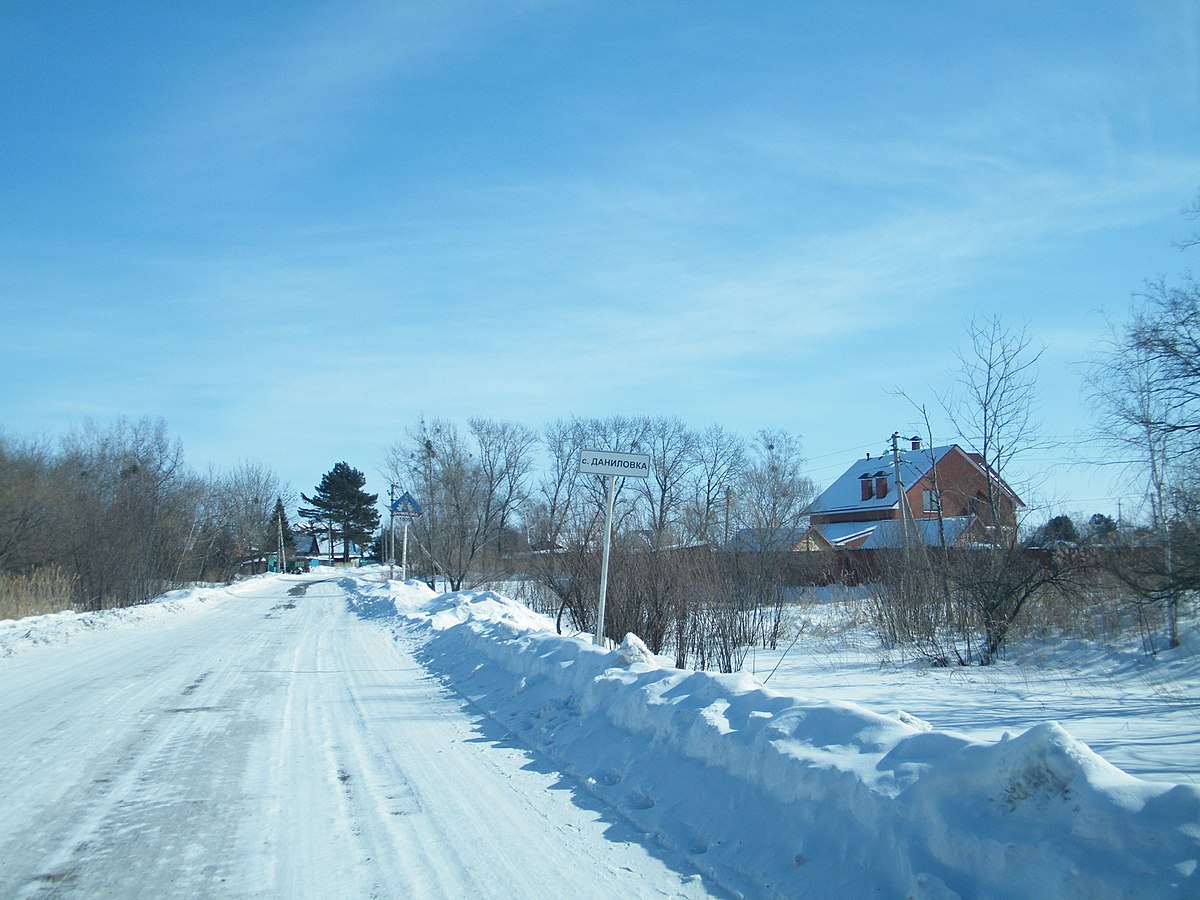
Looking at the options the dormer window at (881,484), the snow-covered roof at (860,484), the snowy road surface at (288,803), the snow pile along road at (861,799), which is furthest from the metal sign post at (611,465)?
the dormer window at (881,484)

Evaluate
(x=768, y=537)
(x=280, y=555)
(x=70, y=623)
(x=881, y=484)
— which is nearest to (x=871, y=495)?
(x=881, y=484)

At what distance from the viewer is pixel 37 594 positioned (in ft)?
83.7

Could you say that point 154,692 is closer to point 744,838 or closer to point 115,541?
point 744,838

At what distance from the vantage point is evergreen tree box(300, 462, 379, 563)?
87.1 meters

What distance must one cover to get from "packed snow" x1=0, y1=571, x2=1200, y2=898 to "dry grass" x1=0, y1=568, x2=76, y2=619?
52.7 ft

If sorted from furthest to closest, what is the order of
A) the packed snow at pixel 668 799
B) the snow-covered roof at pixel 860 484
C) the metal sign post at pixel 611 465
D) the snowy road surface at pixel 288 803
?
the snow-covered roof at pixel 860 484, the metal sign post at pixel 611 465, the snowy road surface at pixel 288 803, the packed snow at pixel 668 799

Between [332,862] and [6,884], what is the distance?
1799 millimetres

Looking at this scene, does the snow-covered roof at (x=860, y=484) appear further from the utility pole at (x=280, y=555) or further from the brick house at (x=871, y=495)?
the utility pole at (x=280, y=555)

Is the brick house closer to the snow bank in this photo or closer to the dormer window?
the dormer window

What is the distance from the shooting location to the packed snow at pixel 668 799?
156 inches

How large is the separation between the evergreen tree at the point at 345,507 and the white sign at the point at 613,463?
79.2m

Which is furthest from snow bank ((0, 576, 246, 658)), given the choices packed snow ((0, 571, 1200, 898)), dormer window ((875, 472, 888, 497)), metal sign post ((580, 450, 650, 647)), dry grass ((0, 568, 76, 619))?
dormer window ((875, 472, 888, 497))

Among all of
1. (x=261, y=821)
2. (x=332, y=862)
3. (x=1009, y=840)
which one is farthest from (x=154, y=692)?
(x=1009, y=840)

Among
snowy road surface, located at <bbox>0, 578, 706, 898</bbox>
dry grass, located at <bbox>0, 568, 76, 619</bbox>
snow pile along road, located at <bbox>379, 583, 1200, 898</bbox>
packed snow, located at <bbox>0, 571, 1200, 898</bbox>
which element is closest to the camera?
snow pile along road, located at <bbox>379, 583, 1200, 898</bbox>
